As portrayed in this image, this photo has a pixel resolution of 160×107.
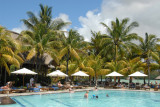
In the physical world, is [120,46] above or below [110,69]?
above

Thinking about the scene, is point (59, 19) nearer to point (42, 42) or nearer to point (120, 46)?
point (42, 42)

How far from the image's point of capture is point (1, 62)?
16438 millimetres

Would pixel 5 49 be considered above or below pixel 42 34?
below

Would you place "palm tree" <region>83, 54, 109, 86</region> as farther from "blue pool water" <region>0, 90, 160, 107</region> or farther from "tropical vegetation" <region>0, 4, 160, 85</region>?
"blue pool water" <region>0, 90, 160, 107</region>

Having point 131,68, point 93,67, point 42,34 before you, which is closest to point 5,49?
point 42,34

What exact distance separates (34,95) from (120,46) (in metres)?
17.1

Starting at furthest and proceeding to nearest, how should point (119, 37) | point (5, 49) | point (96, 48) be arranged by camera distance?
point (96, 48), point (119, 37), point (5, 49)

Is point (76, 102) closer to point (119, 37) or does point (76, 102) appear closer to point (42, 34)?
point (42, 34)

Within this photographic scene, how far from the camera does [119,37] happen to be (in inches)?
1134

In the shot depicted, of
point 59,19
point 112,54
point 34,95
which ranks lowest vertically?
point 34,95

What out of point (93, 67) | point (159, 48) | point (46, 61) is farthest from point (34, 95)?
point (159, 48)

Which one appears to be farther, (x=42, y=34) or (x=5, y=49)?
(x=42, y=34)

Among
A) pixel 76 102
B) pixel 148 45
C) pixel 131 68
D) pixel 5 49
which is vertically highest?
pixel 148 45

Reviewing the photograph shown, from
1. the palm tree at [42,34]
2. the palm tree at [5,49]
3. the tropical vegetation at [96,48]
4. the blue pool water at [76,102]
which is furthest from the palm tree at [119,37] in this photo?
the palm tree at [5,49]
